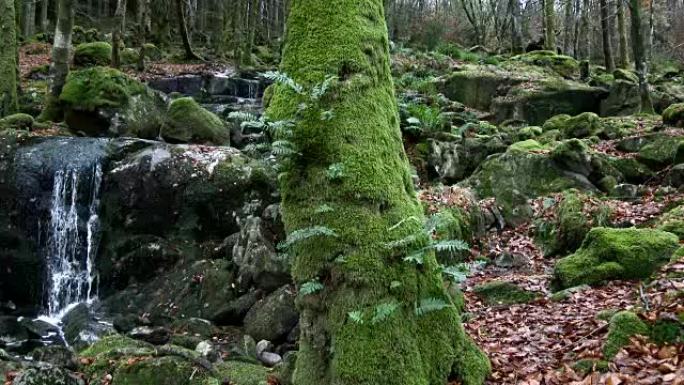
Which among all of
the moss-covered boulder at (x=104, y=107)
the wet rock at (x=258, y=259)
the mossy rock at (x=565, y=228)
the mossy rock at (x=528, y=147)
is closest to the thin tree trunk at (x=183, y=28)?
the moss-covered boulder at (x=104, y=107)

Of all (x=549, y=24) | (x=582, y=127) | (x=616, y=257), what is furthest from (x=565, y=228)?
(x=549, y=24)

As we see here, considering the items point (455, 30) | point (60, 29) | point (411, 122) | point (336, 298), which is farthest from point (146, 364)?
point (455, 30)

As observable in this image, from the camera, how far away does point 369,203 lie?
13.8 ft

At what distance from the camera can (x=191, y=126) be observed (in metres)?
13.9

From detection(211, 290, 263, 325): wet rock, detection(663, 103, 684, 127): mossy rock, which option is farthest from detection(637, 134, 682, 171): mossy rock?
detection(211, 290, 263, 325): wet rock

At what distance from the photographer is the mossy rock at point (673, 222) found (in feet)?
25.1

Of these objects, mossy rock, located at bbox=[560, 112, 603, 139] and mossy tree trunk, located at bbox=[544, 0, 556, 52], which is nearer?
mossy rock, located at bbox=[560, 112, 603, 139]

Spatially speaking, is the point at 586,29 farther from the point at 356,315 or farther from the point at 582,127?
the point at 356,315

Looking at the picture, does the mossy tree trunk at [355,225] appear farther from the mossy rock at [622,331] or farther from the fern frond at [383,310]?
the mossy rock at [622,331]

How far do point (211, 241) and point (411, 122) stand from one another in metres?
4.79

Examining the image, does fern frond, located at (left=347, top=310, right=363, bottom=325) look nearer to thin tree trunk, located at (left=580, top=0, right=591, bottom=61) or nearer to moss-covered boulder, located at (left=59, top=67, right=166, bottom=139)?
moss-covered boulder, located at (left=59, top=67, right=166, bottom=139)

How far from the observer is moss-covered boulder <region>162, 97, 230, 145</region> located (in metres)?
13.9

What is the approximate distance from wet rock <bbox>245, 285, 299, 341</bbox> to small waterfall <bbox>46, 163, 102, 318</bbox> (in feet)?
13.6

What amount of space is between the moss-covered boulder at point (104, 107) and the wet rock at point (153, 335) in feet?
Answer: 23.0
